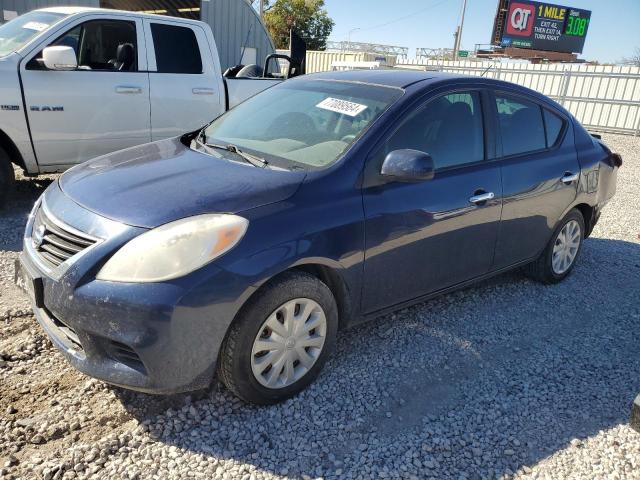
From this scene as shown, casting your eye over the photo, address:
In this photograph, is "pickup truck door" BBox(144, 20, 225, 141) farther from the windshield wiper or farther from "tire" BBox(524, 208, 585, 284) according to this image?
"tire" BBox(524, 208, 585, 284)

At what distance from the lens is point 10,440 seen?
2.48 meters

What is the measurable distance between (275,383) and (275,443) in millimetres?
309

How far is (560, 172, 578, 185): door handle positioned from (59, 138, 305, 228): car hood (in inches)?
98.3

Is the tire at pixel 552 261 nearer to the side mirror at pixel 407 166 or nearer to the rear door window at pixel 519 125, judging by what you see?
the rear door window at pixel 519 125

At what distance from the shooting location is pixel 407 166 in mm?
2955

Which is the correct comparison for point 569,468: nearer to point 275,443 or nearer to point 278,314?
point 275,443

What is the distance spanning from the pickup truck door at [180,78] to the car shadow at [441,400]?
145 inches

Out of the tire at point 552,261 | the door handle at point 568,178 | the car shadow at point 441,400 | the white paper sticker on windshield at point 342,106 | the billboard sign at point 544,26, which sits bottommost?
the car shadow at point 441,400

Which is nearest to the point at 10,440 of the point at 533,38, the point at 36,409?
the point at 36,409

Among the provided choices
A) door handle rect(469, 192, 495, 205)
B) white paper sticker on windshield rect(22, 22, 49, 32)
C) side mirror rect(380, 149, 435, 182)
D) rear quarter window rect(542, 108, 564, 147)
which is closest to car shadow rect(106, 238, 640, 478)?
door handle rect(469, 192, 495, 205)

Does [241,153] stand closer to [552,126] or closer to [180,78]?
[552,126]

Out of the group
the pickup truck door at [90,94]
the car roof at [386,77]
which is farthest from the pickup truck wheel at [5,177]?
the car roof at [386,77]

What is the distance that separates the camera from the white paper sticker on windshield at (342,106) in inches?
131

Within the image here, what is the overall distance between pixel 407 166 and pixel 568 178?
2.06 meters
